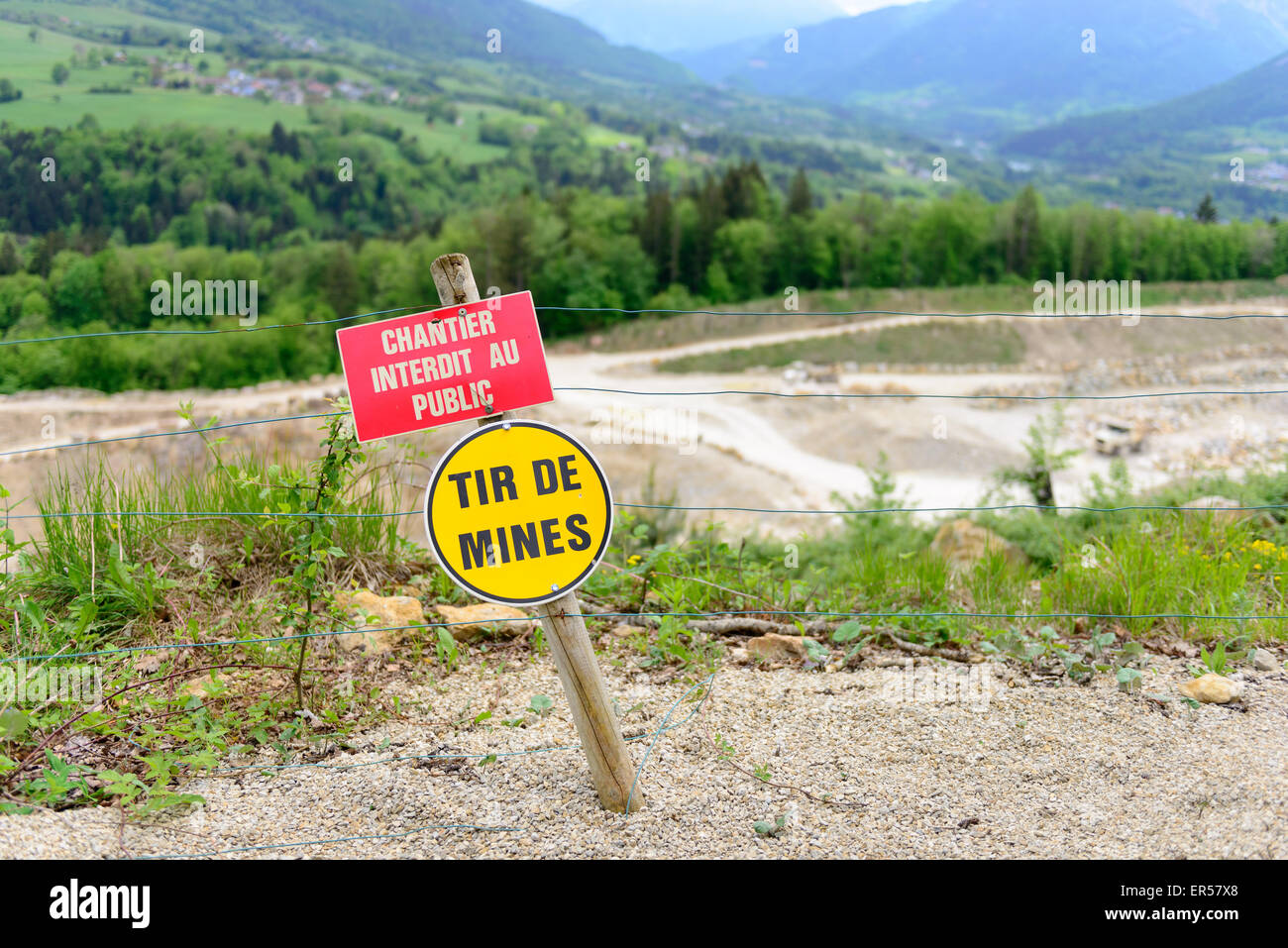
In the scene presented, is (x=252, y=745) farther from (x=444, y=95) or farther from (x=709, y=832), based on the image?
(x=444, y=95)

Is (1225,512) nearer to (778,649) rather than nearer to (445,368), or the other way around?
(778,649)

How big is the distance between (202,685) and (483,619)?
91 centimetres

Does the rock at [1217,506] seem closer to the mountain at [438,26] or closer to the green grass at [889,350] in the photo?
the green grass at [889,350]

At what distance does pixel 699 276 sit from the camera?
131ft

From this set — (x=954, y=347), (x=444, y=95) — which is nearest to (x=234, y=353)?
(x=954, y=347)

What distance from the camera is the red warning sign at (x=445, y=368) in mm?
1984

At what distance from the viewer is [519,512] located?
79.1 inches

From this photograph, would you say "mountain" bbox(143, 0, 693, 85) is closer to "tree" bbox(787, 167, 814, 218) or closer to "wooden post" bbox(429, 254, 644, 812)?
"tree" bbox(787, 167, 814, 218)

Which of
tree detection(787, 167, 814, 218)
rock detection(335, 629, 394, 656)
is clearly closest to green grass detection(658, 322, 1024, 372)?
tree detection(787, 167, 814, 218)

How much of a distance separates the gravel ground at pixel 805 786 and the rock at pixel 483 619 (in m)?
0.33

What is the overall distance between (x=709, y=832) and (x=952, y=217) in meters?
42.4

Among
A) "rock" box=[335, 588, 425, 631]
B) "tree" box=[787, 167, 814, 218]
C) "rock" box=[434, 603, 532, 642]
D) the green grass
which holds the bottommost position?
"rock" box=[434, 603, 532, 642]

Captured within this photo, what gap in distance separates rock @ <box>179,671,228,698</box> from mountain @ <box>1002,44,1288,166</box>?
106777mm

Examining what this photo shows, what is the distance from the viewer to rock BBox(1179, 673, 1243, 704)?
262 centimetres
